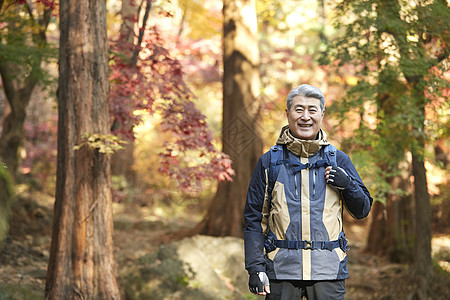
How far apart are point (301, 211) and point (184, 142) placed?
11.4ft

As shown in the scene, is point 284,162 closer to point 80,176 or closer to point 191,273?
point 80,176

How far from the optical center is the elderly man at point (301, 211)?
101 inches

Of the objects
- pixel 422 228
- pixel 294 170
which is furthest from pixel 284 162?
pixel 422 228

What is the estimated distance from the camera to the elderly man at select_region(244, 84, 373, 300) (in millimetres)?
2557

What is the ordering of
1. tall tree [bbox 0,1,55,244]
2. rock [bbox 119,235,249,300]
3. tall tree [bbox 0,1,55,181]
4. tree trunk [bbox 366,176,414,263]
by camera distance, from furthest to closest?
tree trunk [bbox 366,176,414,263], tall tree [bbox 0,1,55,181], tall tree [bbox 0,1,55,244], rock [bbox 119,235,249,300]

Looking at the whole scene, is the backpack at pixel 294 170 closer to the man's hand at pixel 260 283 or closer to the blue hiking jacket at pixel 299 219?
the blue hiking jacket at pixel 299 219

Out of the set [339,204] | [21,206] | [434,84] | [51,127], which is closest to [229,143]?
[434,84]

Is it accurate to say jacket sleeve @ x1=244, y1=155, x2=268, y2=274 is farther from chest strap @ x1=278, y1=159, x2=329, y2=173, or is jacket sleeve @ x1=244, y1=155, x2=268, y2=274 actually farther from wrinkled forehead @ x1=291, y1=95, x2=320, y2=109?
wrinkled forehead @ x1=291, y1=95, x2=320, y2=109

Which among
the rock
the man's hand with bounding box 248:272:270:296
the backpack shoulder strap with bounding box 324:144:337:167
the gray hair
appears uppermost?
the gray hair

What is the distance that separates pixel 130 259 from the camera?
7500 millimetres

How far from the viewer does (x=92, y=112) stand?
5.03 metres

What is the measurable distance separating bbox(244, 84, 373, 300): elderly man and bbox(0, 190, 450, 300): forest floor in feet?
12.3

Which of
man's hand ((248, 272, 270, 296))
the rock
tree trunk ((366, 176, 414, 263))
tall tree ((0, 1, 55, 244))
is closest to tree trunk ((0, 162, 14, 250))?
tall tree ((0, 1, 55, 244))

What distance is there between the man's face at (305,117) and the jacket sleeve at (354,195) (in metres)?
0.22
